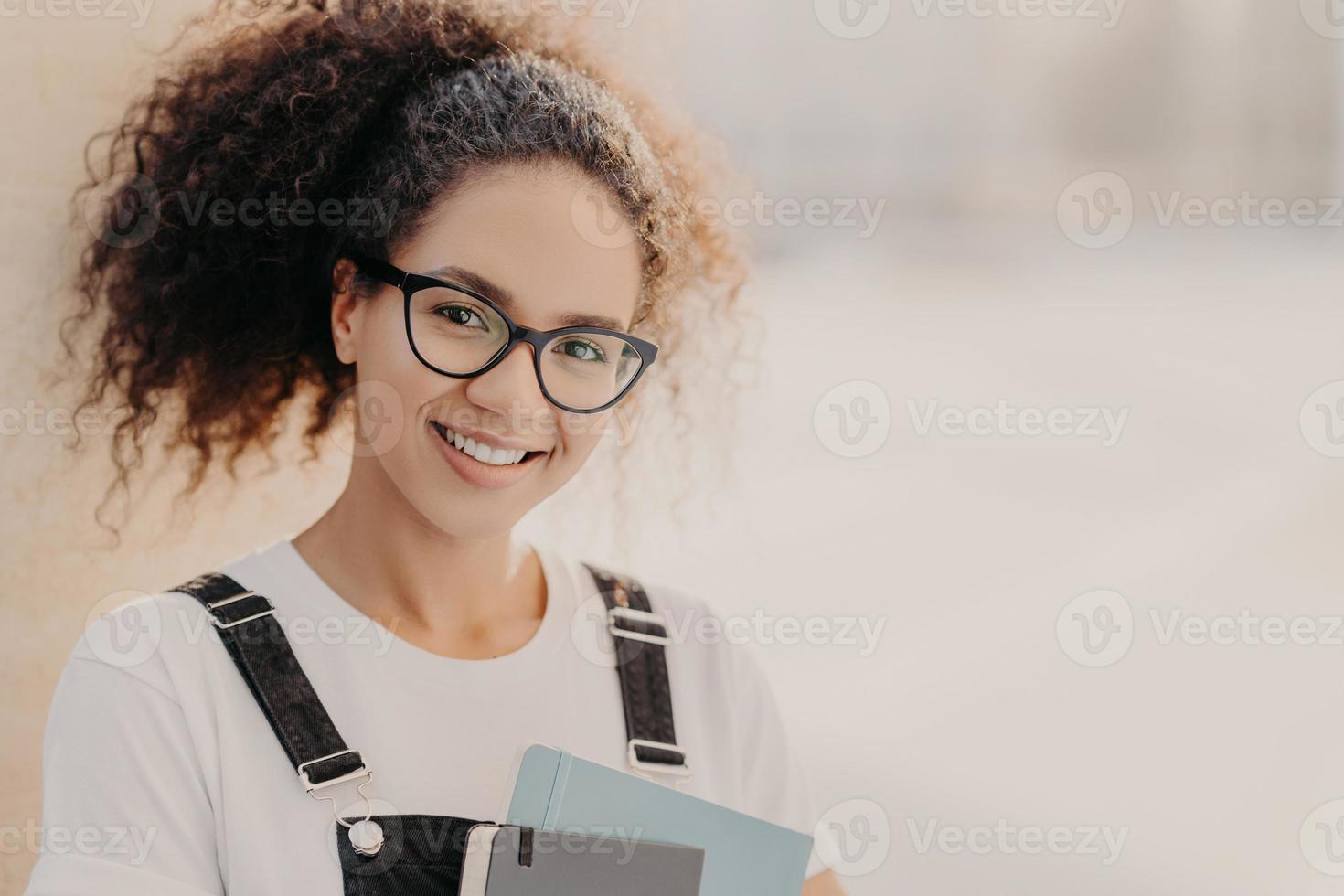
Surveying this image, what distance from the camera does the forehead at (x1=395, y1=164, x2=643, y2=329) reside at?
0.82 metres

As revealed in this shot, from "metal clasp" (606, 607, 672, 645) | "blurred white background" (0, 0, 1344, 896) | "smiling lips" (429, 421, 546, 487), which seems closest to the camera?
"smiling lips" (429, 421, 546, 487)

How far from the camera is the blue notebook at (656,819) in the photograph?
0.77 m

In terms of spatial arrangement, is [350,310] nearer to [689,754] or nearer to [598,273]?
[598,273]

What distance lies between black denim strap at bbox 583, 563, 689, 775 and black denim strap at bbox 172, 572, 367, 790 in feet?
0.75

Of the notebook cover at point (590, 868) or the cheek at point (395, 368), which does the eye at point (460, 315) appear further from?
the notebook cover at point (590, 868)

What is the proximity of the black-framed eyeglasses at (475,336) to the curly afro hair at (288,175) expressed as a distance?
58 mm

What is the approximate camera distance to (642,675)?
0.95m

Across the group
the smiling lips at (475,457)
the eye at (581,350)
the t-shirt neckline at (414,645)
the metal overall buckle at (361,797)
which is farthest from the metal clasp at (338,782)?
the eye at (581,350)

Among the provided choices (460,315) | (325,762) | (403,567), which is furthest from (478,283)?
(325,762)

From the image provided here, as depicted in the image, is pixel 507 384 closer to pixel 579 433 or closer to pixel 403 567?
pixel 579 433

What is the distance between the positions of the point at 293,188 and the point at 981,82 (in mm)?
3979

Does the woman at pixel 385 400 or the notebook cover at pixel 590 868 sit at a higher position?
the woman at pixel 385 400

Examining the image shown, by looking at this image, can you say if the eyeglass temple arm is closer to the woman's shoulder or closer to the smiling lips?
the smiling lips

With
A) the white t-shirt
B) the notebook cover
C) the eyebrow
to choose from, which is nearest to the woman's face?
the eyebrow
